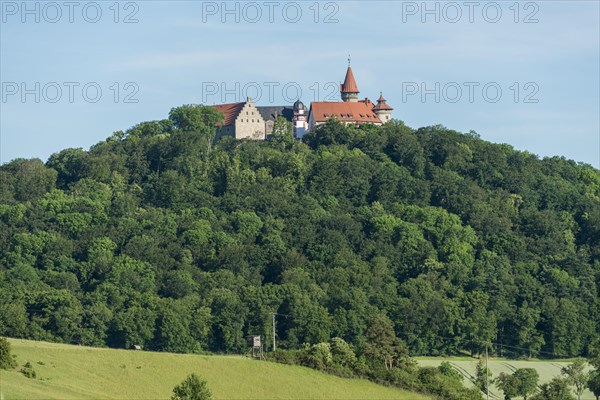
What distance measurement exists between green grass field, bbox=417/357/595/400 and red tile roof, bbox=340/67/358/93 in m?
55.7

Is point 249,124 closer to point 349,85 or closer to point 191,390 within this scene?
point 349,85

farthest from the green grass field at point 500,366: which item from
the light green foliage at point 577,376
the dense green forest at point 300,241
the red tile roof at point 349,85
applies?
the red tile roof at point 349,85

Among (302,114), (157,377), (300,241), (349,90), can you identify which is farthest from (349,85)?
(157,377)

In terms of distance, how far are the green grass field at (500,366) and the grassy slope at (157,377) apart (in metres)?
21.9

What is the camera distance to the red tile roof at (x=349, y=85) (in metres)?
186

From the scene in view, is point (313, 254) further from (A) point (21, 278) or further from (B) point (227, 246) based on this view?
(A) point (21, 278)

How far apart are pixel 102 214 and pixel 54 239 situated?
7.47m

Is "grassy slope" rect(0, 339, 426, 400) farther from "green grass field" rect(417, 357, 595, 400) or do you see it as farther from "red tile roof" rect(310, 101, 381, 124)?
"red tile roof" rect(310, 101, 381, 124)

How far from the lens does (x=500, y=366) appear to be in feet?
426

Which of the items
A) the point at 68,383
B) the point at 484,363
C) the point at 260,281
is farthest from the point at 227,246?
the point at 68,383

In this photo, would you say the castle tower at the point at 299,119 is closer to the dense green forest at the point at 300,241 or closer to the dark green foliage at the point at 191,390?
the dense green forest at the point at 300,241

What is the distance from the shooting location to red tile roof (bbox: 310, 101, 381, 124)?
181 metres

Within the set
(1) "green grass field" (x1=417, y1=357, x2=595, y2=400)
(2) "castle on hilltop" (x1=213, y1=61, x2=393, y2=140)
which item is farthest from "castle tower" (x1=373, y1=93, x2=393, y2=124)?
(1) "green grass field" (x1=417, y1=357, x2=595, y2=400)

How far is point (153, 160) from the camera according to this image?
176375mm
